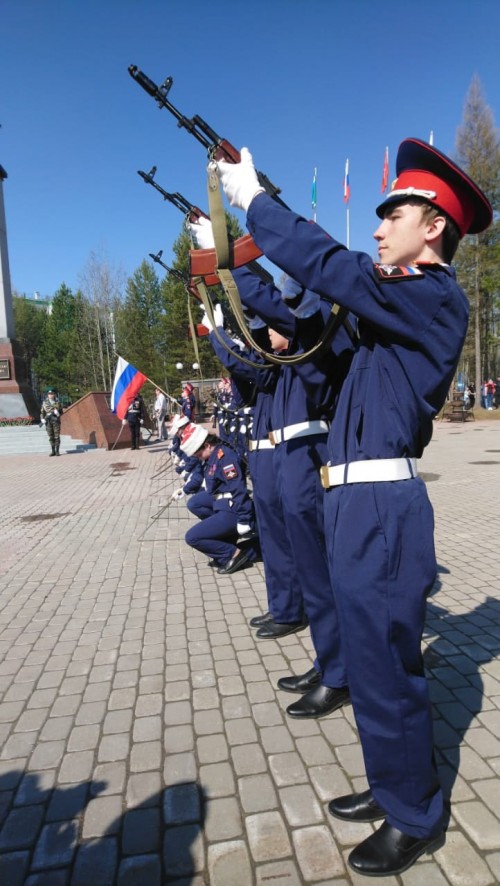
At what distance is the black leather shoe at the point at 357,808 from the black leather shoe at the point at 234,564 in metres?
3.31

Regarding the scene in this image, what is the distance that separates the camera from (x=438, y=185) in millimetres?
1862

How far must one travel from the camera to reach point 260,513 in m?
3.99

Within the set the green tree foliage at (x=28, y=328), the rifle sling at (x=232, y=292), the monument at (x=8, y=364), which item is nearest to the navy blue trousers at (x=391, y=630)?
the rifle sling at (x=232, y=292)

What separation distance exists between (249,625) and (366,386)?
272cm

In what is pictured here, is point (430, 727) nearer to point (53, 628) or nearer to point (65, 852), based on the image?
point (65, 852)

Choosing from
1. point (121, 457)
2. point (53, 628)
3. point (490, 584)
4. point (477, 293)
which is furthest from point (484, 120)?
point (53, 628)

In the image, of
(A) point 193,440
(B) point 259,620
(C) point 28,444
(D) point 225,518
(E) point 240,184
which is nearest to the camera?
(E) point 240,184

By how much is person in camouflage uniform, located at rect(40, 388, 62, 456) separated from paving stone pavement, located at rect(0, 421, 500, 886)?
488 inches

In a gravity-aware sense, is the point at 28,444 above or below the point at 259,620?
above

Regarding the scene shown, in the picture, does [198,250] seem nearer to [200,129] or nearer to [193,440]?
[200,129]

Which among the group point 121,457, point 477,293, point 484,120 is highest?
point 484,120

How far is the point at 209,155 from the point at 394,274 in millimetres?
1665

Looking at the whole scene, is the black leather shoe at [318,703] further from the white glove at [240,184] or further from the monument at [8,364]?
the monument at [8,364]

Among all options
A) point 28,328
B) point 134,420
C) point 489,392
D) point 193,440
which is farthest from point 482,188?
point 28,328
